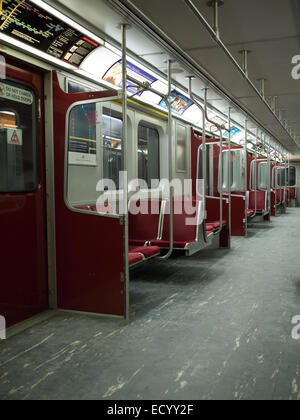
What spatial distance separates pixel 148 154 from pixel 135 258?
2.67m

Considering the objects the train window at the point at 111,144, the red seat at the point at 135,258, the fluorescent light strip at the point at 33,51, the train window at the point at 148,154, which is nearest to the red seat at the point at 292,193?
the train window at the point at 148,154

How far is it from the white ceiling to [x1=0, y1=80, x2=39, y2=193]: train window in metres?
0.80

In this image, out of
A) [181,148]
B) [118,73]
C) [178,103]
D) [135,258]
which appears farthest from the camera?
[181,148]

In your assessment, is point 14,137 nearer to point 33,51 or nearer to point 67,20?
point 33,51

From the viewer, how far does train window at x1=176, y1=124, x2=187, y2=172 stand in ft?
22.9

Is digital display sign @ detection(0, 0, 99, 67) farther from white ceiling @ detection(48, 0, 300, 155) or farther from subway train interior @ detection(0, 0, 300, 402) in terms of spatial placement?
white ceiling @ detection(48, 0, 300, 155)

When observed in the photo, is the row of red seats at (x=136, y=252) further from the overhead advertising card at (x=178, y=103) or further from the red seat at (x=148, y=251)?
the overhead advertising card at (x=178, y=103)

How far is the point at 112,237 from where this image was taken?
3379 mm

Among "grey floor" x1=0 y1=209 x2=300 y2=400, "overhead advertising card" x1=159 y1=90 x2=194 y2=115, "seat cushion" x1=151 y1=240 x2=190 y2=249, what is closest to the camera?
"grey floor" x1=0 y1=209 x2=300 y2=400

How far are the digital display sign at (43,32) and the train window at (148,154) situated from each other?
81.9 inches

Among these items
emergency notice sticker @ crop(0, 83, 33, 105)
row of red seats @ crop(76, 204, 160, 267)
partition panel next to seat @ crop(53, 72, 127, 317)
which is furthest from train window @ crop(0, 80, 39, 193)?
row of red seats @ crop(76, 204, 160, 267)

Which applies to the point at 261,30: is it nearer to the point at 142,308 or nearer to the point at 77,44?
the point at 77,44

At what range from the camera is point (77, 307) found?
3.60 metres

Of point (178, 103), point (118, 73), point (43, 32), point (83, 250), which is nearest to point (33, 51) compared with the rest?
point (43, 32)
